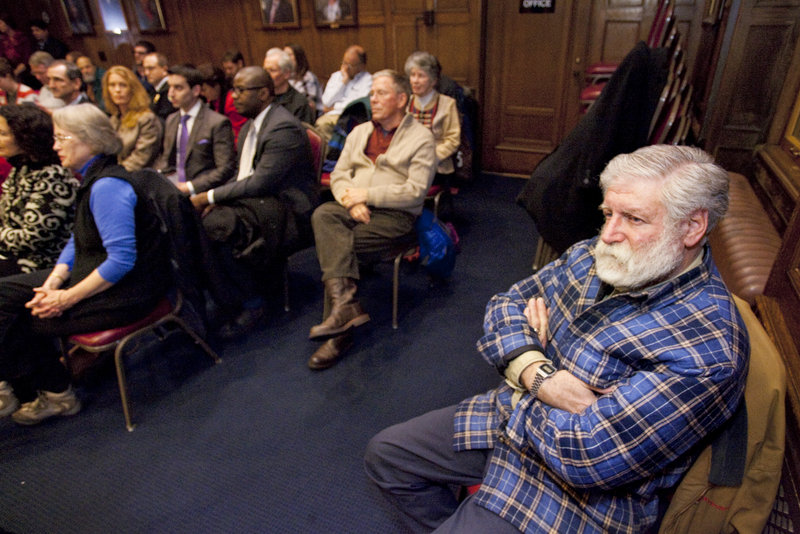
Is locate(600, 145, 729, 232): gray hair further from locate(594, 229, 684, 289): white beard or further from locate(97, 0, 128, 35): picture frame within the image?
locate(97, 0, 128, 35): picture frame

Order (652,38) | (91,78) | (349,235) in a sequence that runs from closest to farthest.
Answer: (349,235)
(652,38)
(91,78)

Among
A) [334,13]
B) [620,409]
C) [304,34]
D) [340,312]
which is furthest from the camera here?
[304,34]

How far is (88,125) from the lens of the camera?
1.86m

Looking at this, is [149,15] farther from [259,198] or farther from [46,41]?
[259,198]

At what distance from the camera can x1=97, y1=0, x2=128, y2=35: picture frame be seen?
6.34 m

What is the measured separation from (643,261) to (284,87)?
338cm

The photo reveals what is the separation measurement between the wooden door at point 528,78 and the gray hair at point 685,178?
12.7ft

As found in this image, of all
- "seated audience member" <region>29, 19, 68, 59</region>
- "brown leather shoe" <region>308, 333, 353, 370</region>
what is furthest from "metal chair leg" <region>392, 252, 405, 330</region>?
"seated audience member" <region>29, 19, 68, 59</region>

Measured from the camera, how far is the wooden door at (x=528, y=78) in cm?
437

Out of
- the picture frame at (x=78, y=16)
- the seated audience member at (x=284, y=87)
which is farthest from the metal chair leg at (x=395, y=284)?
the picture frame at (x=78, y=16)

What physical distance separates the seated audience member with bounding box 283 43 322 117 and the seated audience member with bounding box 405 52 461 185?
144 centimetres

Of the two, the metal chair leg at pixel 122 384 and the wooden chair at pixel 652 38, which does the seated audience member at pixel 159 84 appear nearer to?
the metal chair leg at pixel 122 384

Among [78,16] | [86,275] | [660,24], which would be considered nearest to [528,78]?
[660,24]

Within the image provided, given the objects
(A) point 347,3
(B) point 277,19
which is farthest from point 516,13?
(B) point 277,19
